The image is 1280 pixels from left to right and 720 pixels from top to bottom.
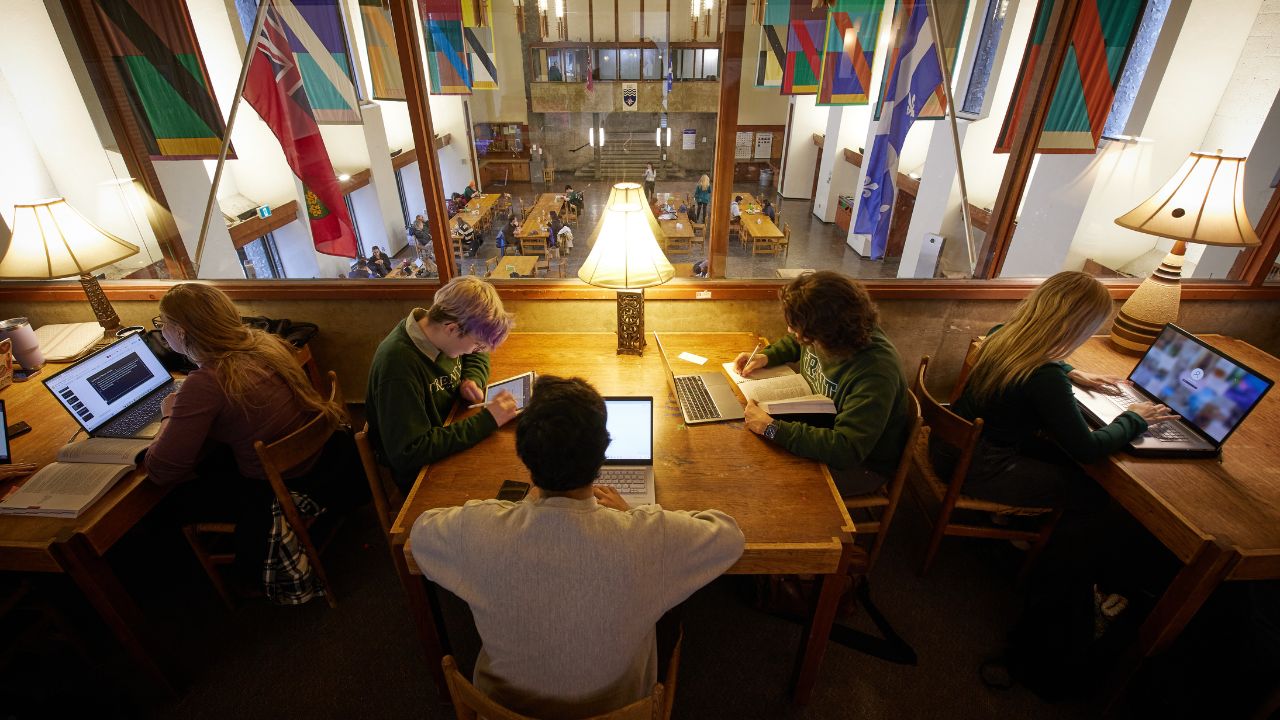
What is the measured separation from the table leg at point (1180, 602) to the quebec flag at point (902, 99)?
90.8 inches

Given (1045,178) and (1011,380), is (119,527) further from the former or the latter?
(1045,178)

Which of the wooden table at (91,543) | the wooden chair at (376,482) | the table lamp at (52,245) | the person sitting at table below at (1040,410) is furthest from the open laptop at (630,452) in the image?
the table lamp at (52,245)

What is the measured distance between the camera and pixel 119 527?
167 centimetres

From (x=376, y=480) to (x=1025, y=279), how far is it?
3324mm

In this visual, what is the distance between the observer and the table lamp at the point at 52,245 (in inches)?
91.4

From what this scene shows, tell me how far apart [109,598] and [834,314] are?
8.13 ft

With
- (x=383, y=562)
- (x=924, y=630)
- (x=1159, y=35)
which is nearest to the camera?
(x=924, y=630)

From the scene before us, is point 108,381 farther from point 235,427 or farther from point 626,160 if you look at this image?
point 626,160

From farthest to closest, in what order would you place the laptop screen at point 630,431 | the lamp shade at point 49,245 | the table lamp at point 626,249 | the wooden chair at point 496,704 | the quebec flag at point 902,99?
the quebec flag at point 902,99, the lamp shade at point 49,245, the table lamp at point 626,249, the laptop screen at point 630,431, the wooden chair at point 496,704

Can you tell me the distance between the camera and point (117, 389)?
2.08 metres

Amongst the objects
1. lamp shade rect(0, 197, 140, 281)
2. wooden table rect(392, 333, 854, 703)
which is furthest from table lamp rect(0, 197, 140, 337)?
wooden table rect(392, 333, 854, 703)

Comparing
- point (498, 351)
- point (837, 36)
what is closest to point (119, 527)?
point (498, 351)

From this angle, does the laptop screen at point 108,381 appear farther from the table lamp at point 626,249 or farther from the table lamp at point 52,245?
the table lamp at point 626,249

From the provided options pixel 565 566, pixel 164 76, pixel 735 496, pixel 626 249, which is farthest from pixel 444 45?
pixel 565 566
